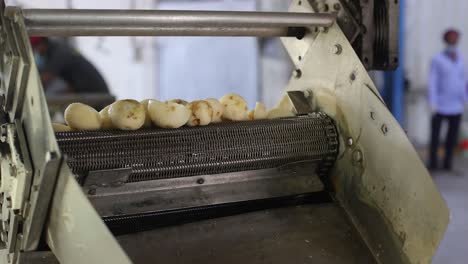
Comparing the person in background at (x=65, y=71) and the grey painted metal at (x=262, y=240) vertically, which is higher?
the grey painted metal at (x=262, y=240)

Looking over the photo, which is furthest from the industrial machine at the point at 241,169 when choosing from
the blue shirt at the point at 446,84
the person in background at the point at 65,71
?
the blue shirt at the point at 446,84

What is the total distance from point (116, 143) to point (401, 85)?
169 inches

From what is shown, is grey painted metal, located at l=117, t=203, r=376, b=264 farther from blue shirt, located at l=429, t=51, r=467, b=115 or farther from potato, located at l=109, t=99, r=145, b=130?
blue shirt, located at l=429, t=51, r=467, b=115

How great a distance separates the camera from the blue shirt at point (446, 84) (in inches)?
226

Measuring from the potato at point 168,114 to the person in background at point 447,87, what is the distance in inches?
189

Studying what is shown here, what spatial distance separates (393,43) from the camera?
5.74 ft

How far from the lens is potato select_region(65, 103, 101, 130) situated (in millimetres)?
1436

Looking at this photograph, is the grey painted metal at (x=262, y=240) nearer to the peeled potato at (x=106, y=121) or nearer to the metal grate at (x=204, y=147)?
the metal grate at (x=204, y=147)

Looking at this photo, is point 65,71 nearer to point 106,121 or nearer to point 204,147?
point 106,121

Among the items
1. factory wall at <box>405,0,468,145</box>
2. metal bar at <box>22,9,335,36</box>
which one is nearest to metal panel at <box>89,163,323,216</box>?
metal bar at <box>22,9,335,36</box>

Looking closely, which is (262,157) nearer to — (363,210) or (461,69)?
(363,210)

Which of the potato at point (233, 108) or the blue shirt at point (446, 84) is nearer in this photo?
the potato at point (233, 108)

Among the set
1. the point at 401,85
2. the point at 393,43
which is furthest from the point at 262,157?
the point at 401,85

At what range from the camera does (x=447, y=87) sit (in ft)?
Result: 18.9
